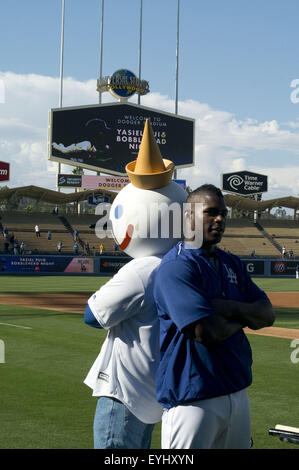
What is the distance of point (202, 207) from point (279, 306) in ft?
60.9

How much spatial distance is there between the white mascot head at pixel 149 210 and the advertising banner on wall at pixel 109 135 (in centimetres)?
4412

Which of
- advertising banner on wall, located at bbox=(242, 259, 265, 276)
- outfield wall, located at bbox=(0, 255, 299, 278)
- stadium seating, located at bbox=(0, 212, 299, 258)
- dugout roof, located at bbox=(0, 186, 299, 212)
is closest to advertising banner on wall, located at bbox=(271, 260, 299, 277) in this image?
advertising banner on wall, located at bbox=(242, 259, 265, 276)

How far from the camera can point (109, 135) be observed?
48562 mm

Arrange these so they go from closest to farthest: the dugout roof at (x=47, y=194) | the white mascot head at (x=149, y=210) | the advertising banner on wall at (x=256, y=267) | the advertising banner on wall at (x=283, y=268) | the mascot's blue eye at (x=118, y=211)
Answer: the white mascot head at (x=149, y=210) → the mascot's blue eye at (x=118, y=211) → the advertising banner on wall at (x=256, y=267) → the advertising banner on wall at (x=283, y=268) → the dugout roof at (x=47, y=194)

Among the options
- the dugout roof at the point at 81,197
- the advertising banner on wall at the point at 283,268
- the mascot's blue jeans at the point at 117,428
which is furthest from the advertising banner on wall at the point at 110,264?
the mascot's blue jeans at the point at 117,428

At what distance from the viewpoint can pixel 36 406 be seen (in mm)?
6926

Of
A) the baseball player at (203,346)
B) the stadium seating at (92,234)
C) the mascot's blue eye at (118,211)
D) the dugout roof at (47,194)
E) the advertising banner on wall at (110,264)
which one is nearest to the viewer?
the baseball player at (203,346)

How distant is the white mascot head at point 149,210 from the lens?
146 inches

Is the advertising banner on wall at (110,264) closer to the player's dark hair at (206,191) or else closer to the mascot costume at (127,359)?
the mascot costume at (127,359)

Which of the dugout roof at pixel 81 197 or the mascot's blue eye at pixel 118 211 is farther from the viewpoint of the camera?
the dugout roof at pixel 81 197

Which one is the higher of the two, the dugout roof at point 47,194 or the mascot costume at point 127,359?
the dugout roof at point 47,194

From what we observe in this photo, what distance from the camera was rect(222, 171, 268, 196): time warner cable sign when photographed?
211 feet

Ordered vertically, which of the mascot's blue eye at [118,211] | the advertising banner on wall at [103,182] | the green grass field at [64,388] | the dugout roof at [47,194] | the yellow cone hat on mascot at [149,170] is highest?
→ the advertising banner on wall at [103,182]

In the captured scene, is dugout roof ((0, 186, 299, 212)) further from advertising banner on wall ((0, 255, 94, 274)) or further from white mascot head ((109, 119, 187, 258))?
white mascot head ((109, 119, 187, 258))
